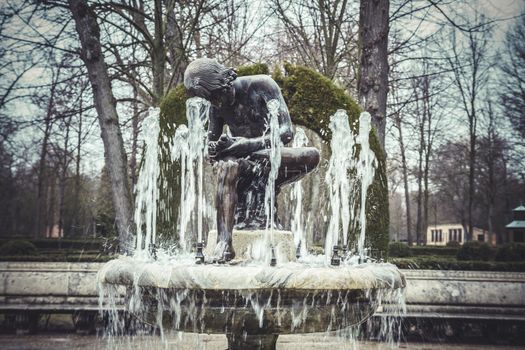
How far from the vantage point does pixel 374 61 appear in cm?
988

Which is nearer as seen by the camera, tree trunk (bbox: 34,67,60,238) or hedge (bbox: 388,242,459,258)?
tree trunk (bbox: 34,67,60,238)

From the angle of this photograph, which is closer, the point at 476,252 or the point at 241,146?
the point at 241,146

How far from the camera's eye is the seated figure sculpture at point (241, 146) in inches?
153

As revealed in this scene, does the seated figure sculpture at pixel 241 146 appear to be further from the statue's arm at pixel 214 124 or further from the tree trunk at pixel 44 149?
the tree trunk at pixel 44 149

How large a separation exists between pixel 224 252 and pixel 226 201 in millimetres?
400

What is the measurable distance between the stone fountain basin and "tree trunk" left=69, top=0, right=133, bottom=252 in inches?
247

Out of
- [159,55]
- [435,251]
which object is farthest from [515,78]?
[159,55]

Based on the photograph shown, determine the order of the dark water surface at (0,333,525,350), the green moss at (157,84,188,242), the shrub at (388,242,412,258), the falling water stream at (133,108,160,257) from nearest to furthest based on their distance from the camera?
the dark water surface at (0,333,525,350), the falling water stream at (133,108,160,257), the green moss at (157,84,188,242), the shrub at (388,242,412,258)

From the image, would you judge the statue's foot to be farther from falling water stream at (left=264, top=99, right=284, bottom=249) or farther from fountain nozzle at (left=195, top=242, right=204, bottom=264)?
falling water stream at (left=264, top=99, right=284, bottom=249)

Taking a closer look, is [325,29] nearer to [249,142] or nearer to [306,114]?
[306,114]

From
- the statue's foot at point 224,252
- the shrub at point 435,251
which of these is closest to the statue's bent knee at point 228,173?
the statue's foot at point 224,252

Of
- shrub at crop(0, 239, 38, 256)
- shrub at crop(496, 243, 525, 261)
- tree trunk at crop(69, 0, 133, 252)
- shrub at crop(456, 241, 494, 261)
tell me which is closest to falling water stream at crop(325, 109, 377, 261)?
tree trunk at crop(69, 0, 133, 252)

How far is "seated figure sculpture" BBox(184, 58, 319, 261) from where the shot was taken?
3.88 m

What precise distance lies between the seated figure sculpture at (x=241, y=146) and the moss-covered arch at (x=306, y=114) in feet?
11.7
